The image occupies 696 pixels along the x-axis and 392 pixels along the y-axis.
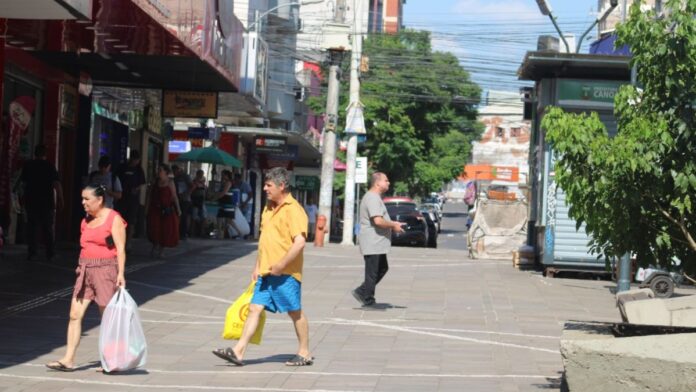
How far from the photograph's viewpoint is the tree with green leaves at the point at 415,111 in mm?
68000

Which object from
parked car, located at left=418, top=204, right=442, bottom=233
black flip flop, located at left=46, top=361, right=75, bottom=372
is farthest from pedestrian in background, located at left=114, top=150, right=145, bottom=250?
parked car, located at left=418, top=204, right=442, bottom=233

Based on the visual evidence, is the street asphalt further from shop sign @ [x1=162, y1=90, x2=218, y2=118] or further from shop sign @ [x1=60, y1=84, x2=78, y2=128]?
shop sign @ [x1=162, y1=90, x2=218, y2=118]

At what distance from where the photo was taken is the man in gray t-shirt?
16859 mm

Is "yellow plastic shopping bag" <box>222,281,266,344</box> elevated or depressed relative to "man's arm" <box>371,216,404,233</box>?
depressed

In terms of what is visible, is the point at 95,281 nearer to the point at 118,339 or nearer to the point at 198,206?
the point at 118,339

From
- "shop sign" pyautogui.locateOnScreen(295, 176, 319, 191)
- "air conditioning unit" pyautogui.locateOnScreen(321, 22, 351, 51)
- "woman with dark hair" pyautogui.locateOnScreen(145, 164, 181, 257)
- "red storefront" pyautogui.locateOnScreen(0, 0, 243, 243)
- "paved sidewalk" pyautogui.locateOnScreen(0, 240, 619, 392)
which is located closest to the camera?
"paved sidewalk" pyautogui.locateOnScreen(0, 240, 619, 392)

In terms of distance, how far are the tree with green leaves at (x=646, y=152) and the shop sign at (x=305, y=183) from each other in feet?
167

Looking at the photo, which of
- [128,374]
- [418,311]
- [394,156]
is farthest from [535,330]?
[394,156]

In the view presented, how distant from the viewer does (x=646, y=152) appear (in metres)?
9.67

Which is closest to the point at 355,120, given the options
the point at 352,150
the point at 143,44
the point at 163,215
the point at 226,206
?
the point at 352,150

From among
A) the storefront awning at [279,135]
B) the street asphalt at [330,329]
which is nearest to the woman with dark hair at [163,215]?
the street asphalt at [330,329]

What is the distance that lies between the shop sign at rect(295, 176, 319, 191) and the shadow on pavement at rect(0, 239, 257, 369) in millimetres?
33007

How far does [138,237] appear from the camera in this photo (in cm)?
3089

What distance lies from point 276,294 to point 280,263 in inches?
12.1
